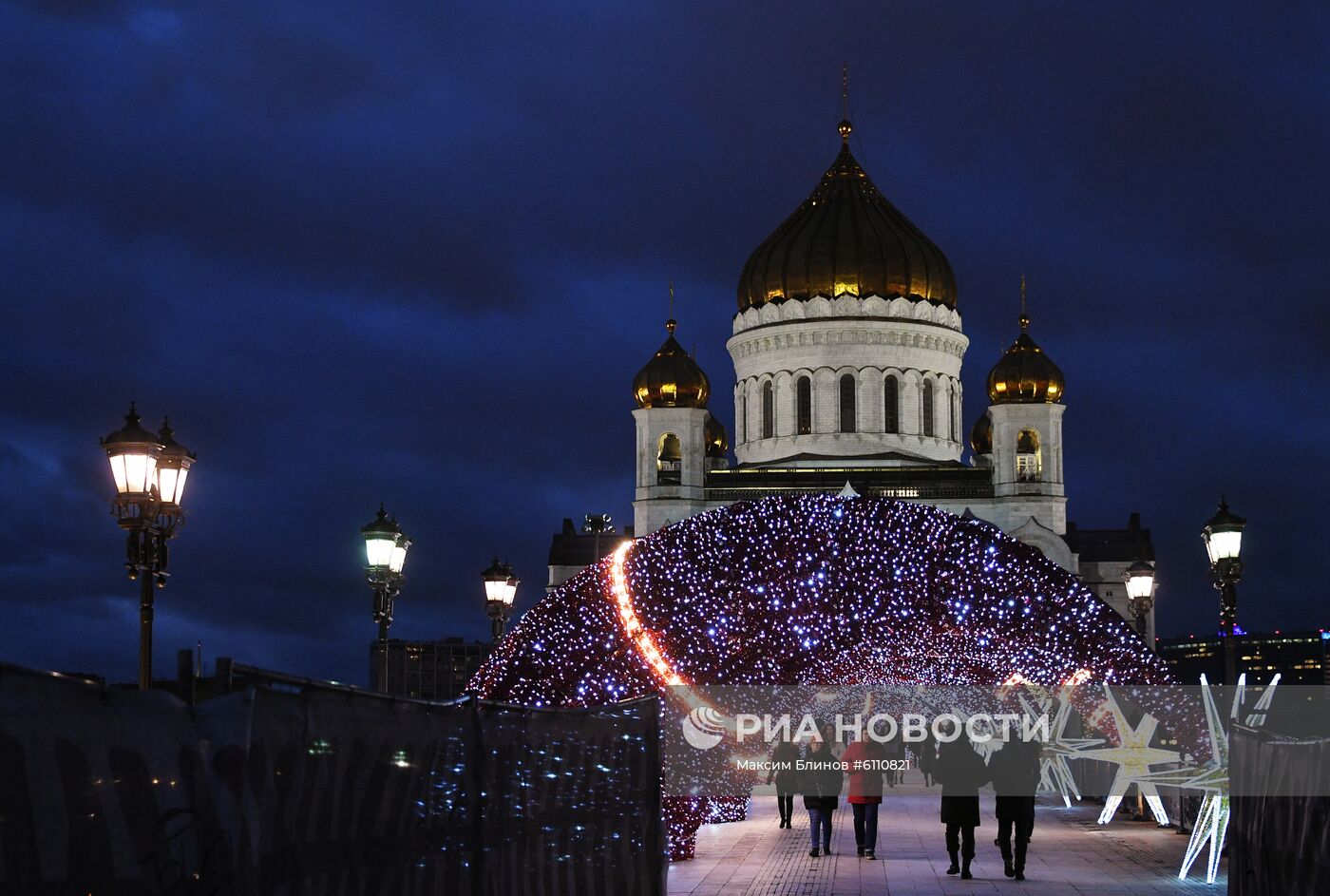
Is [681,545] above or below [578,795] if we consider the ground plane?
above

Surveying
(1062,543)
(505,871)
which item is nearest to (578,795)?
(505,871)

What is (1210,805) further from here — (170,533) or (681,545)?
(170,533)

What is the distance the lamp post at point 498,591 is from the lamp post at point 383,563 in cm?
613

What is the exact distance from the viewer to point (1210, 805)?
55.8 ft

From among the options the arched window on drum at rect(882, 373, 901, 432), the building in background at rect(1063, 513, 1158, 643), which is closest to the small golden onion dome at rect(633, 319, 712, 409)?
A: the arched window on drum at rect(882, 373, 901, 432)

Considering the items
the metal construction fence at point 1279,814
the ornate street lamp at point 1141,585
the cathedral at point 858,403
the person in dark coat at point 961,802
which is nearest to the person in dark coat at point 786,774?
the person in dark coat at point 961,802

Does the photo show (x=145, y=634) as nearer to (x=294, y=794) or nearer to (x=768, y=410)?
(x=294, y=794)

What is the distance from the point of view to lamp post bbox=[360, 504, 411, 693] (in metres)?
20.1

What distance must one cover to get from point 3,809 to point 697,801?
1489 cm

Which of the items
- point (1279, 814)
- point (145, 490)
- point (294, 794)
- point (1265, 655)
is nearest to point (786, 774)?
Answer: point (145, 490)

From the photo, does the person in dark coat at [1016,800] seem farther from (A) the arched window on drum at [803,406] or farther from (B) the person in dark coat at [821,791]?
(A) the arched window on drum at [803,406]

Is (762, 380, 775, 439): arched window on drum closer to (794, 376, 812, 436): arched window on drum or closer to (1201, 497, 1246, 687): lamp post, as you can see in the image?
(794, 376, 812, 436): arched window on drum

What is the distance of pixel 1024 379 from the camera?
66.1 metres

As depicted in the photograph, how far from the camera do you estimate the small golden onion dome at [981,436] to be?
70.1 metres
